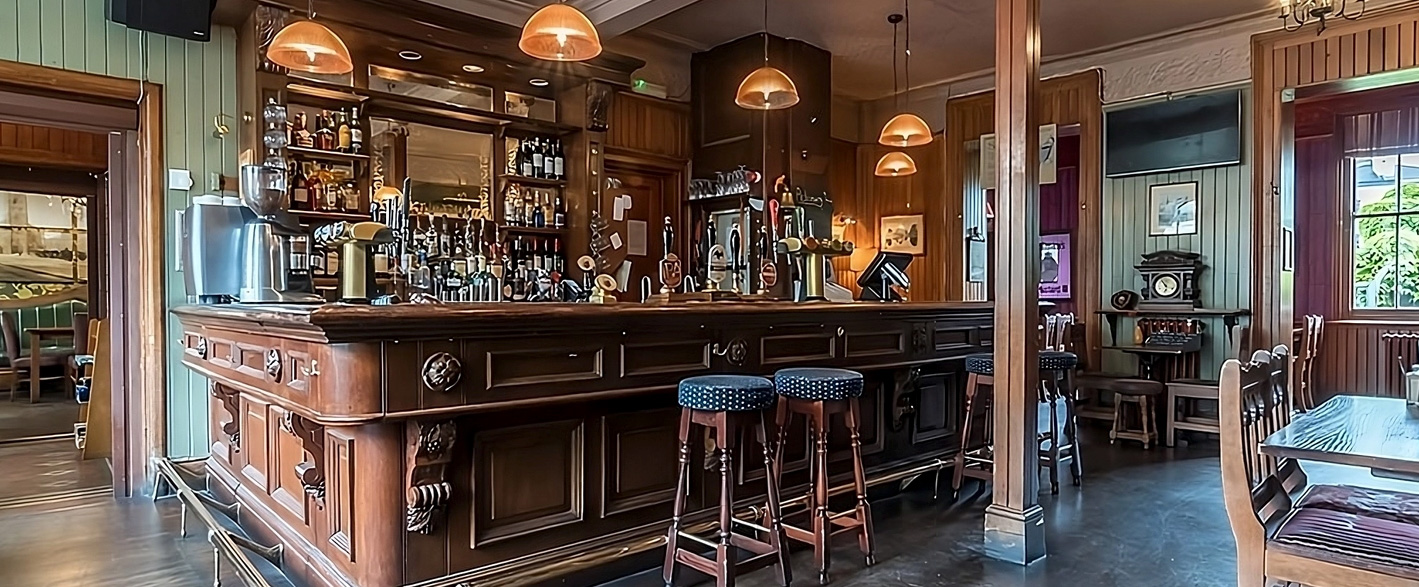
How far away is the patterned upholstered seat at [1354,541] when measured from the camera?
185 cm

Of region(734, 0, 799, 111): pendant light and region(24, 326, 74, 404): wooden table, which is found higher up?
region(734, 0, 799, 111): pendant light

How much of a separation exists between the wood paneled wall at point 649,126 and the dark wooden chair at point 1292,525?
509cm

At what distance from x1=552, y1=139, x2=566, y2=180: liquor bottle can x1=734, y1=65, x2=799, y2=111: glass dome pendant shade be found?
164 cm

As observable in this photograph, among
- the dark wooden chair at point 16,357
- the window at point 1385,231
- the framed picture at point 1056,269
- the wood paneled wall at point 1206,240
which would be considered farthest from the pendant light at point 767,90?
the dark wooden chair at point 16,357

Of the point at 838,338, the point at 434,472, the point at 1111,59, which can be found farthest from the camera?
the point at 1111,59

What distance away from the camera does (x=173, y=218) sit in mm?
4379

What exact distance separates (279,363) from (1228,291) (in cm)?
671

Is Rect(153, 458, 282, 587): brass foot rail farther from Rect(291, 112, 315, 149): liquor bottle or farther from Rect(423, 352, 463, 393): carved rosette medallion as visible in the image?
Rect(291, 112, 315, 149): liquor bottle

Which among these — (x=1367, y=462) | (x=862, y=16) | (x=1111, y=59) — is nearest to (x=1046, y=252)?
(x=1111, y=59)

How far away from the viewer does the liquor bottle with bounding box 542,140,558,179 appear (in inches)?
228

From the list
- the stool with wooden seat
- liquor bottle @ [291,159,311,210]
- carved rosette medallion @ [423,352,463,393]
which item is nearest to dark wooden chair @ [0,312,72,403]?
liquor bottle @ [291,159,311,210]

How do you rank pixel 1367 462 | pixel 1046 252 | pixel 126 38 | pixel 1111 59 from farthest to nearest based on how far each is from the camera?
pixel 1046 252
pixel 1111 59
pixel 126 38
pixel 1367 462

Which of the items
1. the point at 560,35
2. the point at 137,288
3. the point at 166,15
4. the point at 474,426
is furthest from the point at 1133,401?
the point at 166,15

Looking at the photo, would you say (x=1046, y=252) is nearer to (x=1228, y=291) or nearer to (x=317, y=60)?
(x=1228, y=291)
